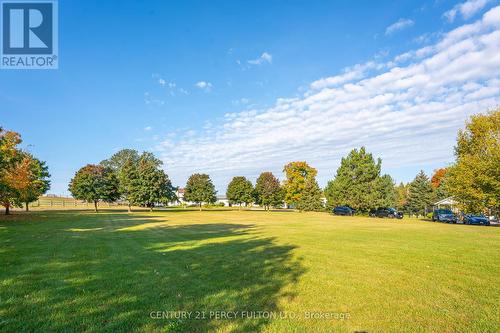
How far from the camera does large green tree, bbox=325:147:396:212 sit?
55.6m

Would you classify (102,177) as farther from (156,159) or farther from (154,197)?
(156,159)

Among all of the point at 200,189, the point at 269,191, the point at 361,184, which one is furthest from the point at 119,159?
the point at 361,184

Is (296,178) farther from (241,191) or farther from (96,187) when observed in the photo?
(96,187)

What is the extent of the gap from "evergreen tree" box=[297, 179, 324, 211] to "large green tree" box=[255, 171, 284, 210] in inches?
397

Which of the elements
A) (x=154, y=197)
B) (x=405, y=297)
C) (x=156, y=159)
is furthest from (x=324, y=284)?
(x=156, y=159)

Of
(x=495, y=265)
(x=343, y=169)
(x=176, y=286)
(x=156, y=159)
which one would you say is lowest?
Result: (x=495, y=265)

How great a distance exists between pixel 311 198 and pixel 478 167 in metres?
38.9

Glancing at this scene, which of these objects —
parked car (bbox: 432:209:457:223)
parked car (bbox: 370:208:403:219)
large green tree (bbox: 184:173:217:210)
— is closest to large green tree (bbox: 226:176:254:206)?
large green tree (bbox: 184:173:217:210)

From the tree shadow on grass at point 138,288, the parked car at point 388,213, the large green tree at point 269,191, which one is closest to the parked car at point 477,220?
the parked car at point 388,213

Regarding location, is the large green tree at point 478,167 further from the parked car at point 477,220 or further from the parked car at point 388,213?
the parked car at point 388,213

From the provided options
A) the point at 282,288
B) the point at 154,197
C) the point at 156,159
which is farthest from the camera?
the point at 156,159

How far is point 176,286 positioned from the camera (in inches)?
268

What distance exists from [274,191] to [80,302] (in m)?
75.8

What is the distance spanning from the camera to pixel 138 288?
6.60 m
